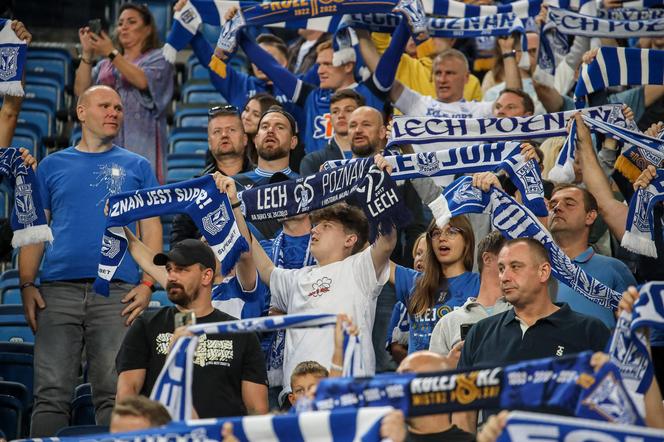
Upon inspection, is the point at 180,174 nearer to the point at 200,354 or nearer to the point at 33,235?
the point at 33,235

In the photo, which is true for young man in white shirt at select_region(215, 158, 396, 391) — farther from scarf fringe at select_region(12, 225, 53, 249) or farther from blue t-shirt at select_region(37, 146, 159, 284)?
scarf fringe at select_region(12, 225, 53, 249)

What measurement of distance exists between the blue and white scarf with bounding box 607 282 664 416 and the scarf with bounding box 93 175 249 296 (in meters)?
2.87

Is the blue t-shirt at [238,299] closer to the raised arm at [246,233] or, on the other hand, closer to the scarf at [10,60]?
the raised arm at [246,233]

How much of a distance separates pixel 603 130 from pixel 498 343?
2.36 m

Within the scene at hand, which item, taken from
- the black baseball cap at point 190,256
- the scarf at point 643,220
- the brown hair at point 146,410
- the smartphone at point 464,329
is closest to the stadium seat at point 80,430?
the black baseball cap at point 190,256

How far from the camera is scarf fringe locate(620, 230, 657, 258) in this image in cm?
781

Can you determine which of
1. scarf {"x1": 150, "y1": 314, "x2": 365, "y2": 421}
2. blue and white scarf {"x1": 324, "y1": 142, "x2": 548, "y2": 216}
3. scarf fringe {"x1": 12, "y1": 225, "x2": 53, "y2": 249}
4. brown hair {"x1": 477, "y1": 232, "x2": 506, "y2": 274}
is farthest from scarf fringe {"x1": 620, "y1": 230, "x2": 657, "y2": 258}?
scarf fringe {"x1": 12, "y1": 225, "x2": 53, "y2": 249}

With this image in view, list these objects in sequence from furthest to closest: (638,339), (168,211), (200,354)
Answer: (168,211) < (200,354) < (638,339)

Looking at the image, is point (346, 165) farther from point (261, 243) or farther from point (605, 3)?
point (605, 3)

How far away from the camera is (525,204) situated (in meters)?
7.84

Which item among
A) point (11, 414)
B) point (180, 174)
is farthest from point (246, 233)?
point (180, 174)

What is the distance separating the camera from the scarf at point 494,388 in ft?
16.3

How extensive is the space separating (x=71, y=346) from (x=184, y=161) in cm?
438

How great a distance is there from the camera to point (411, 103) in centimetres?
1051
